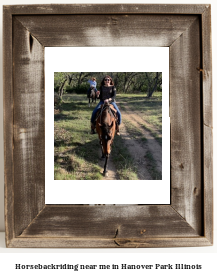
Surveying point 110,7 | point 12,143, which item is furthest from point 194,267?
point 110,7

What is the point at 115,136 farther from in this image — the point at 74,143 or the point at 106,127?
the point at 74,143

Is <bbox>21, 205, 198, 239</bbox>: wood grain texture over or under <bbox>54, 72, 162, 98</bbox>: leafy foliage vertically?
under

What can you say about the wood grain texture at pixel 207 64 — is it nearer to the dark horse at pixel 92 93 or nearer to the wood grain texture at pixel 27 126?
the dark horse at pixel 92 93

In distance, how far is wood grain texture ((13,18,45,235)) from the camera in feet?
3.35

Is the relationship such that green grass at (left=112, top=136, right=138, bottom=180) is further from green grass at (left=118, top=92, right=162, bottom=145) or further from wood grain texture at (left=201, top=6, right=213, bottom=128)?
wood grain texture at (left=201, top=6, right=213, bottom=128)

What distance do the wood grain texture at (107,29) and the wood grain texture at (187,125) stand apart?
52mm

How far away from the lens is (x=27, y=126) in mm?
1026

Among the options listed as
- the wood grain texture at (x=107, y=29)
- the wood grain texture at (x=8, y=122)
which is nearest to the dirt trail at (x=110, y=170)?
the wood grain texture at (x=8, y=122)

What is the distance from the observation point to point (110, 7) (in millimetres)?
1000

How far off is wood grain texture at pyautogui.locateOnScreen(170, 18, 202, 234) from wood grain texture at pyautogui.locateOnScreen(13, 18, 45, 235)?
0.48 metres

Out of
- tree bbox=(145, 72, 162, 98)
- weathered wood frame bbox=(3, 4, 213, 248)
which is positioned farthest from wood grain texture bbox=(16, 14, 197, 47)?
tree bbox=(145, 72, 162, 98)

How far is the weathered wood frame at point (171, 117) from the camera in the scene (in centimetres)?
101

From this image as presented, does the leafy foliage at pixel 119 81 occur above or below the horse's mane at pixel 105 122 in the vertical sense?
above

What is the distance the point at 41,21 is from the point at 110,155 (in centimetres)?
55
